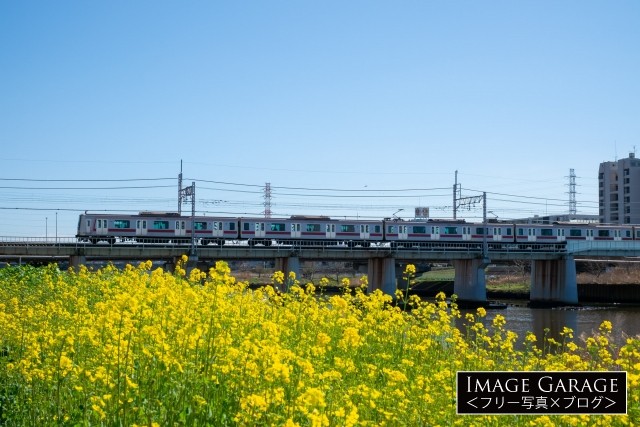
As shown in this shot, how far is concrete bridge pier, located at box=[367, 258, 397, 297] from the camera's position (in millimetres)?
43969

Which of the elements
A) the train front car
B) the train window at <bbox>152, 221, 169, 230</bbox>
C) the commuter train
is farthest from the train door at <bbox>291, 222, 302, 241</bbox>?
Result: the train front car

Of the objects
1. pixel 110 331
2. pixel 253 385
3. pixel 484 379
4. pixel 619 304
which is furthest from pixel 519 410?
pixel 619 304

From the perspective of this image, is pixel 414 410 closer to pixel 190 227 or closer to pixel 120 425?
pixel 120 425

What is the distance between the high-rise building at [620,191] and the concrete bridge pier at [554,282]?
34.3 m

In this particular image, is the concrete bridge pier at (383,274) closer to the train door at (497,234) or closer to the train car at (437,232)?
the train car at (437,232)

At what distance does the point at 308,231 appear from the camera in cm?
4225

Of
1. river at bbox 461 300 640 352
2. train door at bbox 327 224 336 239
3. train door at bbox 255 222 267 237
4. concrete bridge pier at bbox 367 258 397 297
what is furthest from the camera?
concrete bridge pier at bbox 367 258 397 297

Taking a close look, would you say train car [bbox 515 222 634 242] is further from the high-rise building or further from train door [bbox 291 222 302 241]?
the high-rise building

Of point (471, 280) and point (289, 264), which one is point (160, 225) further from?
point (471, 280)

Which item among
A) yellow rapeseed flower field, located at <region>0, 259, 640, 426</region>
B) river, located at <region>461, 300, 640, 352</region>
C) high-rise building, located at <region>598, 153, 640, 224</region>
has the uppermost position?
high-rise building, located at <region>598, 153, 640, 224</region>

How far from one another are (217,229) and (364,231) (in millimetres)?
9629

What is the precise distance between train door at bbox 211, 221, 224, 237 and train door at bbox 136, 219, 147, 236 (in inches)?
152

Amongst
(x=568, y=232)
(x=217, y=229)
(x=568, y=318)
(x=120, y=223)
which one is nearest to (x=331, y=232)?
(x=217, y=229)

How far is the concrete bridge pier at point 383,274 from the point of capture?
44.0 metres
